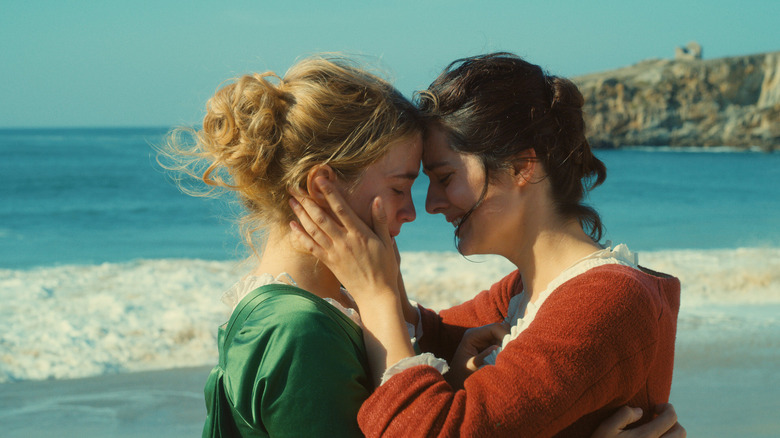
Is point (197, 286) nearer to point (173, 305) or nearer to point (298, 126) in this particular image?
point (173, 305)

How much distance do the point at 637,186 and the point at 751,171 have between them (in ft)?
29.5

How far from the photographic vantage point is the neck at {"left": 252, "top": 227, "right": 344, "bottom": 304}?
2400 mm

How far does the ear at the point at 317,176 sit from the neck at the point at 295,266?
21 cm

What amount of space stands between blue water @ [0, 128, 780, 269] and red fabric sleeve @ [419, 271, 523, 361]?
3.34ft

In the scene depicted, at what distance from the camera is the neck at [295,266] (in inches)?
94.5

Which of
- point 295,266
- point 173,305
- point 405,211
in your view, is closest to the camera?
point 295,266

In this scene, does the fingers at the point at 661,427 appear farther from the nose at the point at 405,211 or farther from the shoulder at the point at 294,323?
the nose at the point at 405,211

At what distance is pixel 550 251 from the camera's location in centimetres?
253

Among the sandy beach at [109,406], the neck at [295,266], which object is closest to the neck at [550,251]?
the neck at [295,266]

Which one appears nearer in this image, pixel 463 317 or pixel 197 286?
pixel 463 317

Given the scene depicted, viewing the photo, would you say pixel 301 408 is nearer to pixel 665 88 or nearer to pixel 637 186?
pixel 637 186

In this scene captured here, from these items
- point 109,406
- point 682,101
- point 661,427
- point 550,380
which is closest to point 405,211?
point 550,380

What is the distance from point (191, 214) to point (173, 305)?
42.4ft

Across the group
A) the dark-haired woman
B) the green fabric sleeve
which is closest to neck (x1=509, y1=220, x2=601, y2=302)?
the dark-haired woman
